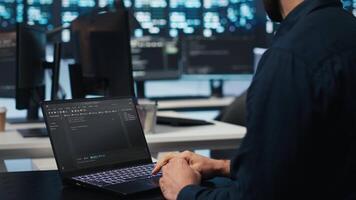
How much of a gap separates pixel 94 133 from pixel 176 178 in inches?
13.2

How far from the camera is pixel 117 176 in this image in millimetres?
1434

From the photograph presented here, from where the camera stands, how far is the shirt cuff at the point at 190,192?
3.76 ft

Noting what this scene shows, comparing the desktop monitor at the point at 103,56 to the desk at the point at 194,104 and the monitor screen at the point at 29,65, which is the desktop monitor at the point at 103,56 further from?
the desk at the point at 194,104

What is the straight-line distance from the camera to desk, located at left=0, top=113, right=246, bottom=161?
7.19 feet

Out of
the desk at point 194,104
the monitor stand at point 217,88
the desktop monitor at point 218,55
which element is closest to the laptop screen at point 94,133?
the desk at point 194,104

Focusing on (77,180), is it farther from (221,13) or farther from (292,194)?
(221,13)

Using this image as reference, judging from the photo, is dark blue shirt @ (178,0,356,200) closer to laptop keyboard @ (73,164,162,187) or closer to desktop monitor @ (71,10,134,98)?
laptop keyboard @ (73,164,162,187)

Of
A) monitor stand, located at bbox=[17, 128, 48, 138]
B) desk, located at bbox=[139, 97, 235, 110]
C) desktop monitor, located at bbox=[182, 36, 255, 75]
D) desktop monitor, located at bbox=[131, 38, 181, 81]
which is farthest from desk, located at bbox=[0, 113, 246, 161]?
desktop monitor, located at bbox=[182, 36, 255, 75]

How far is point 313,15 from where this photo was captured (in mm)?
1030

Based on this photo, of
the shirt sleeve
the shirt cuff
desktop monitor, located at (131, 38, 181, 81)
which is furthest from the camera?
desktop monitor, located at (131, 38, 181, 81)

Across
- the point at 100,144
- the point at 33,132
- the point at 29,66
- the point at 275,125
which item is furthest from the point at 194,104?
the point at 275,125

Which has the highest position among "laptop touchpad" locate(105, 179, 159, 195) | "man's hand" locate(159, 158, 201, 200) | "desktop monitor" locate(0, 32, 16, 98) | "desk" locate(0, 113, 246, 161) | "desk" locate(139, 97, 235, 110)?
"desktop monitor" locate(0, 32, 16, 98)

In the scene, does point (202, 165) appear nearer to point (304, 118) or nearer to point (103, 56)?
point (304, 118)

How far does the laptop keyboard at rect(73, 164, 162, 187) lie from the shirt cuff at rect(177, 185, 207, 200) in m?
0.25
